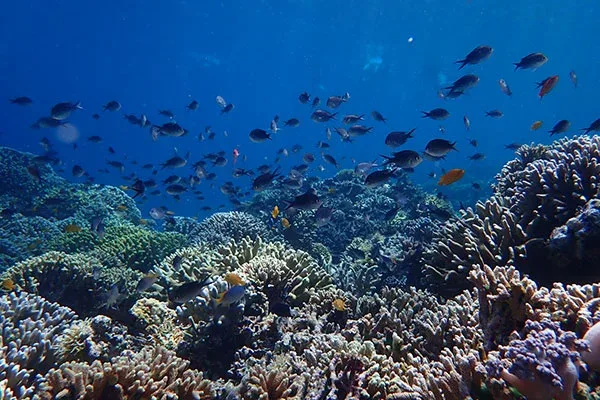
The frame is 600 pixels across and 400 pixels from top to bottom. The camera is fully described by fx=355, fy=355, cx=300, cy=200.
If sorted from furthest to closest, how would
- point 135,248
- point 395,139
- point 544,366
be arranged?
point 135,248 → point 395,139 → point 544,366

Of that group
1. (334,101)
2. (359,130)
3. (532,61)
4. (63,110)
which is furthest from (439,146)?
(63,110)

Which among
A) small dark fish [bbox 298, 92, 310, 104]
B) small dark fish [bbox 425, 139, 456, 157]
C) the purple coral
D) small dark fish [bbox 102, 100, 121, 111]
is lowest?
the purple coral

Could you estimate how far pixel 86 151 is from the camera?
13950cm

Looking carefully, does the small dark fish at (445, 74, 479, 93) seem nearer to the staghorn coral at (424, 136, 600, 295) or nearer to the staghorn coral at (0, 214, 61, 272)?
the staghorn coral at (424, 136, 600, 295)

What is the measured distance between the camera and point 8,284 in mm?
6352

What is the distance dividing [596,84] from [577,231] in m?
176

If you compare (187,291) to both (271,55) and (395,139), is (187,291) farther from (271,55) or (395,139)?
(271,55)

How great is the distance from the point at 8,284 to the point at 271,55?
7969 cm

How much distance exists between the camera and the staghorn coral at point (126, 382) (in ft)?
10.4

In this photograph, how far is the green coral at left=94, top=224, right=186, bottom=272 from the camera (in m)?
9.64

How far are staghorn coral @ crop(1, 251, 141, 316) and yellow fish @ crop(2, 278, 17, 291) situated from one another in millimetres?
284

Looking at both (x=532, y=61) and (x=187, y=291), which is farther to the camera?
(x=532, y=61)

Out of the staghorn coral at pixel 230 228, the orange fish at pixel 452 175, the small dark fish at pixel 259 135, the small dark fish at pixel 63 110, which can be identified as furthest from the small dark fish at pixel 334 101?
the small dark fish at pixel 63 110

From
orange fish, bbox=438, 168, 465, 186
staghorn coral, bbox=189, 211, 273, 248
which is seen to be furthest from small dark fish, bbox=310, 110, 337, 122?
orange fish, bbox=438, 168, 465, 186
